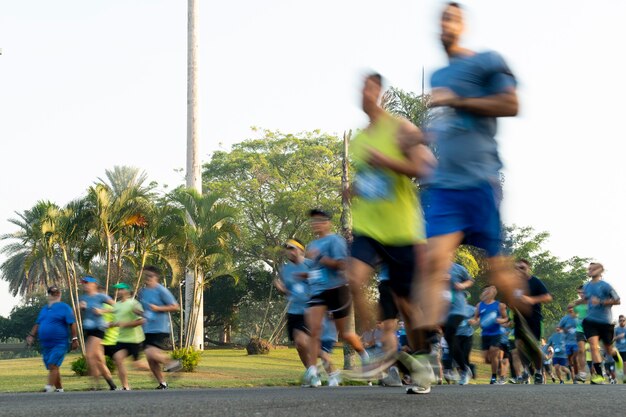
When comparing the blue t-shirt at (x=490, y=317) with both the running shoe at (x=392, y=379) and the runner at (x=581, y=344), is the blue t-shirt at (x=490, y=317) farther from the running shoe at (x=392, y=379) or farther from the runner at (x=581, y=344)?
the running shoe at (x=392, y=379)

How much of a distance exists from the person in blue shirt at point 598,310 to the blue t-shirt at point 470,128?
9418 mm

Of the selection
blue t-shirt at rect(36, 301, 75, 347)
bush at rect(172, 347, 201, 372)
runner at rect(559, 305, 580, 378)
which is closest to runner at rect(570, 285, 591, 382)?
runner at rect(559, 305, 580, 378)

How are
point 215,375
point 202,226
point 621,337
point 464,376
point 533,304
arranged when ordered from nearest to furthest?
point 533,304 → point 464,376 → point 621,337 → point 215,375 → point 202,226

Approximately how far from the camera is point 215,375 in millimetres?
25297

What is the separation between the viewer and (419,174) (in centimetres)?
670

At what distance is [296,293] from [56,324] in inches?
156

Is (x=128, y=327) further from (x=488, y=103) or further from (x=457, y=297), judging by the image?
(x=488, y=103)

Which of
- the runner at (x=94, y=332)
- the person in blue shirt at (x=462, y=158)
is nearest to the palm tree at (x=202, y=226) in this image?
the runner at (x=94, y=332)

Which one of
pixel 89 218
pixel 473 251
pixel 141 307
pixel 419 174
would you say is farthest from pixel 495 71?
pixel 473 251

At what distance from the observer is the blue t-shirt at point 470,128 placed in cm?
555

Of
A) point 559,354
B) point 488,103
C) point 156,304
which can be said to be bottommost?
point 559,354

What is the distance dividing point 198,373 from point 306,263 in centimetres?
1408

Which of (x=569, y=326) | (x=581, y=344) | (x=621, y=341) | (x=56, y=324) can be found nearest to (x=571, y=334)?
(x=569, y=326)

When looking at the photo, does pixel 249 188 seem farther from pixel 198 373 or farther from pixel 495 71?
pixel 495 71
